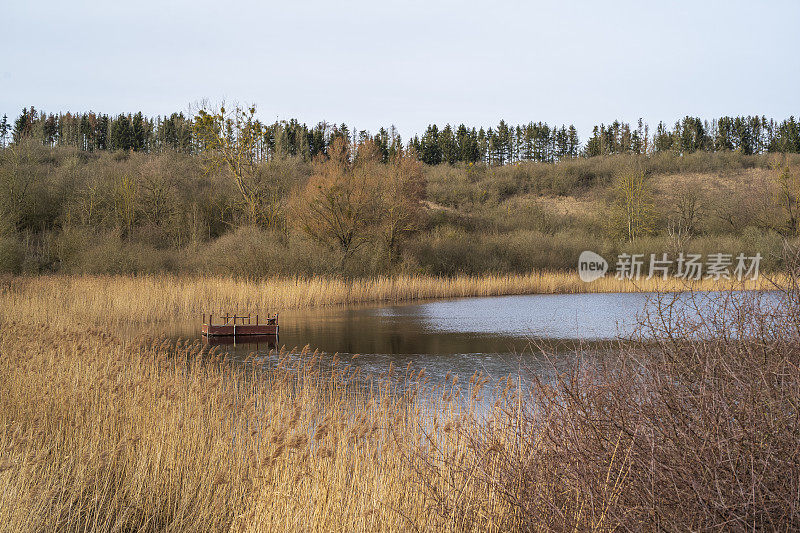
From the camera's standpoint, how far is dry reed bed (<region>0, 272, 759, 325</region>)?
17.2 meters

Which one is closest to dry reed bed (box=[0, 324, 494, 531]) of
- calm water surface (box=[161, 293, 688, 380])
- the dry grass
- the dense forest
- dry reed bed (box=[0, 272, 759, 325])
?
the dry grass

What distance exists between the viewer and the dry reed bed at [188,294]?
17234mm

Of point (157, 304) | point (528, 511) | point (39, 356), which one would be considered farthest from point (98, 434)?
point (157, 304)

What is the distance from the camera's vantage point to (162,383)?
812 cm

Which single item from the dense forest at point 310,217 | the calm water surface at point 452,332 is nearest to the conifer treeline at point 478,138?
the dense forest at point 310,217

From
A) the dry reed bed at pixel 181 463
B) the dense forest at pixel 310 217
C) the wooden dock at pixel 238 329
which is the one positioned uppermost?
the dense forest at pixel 310 217

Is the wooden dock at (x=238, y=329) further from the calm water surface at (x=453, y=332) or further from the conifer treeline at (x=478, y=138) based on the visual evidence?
the conifer treeline at (x=478, y=138)

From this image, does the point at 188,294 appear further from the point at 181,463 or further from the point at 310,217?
the point at 181,463

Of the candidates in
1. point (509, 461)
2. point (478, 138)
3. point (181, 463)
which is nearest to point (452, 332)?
point (181, 463)

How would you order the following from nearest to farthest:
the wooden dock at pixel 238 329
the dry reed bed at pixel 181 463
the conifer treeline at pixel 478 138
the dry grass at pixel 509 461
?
1. the dry grass at pixel 509 461
2. the dry reed bed at pixel 181 463
3. the wooden dock at pixel 238 329
4. the conifer treeline at pixel 478 138

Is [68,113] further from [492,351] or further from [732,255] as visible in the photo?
[492,351]

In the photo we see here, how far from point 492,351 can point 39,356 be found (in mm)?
9108

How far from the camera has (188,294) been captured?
2034cm

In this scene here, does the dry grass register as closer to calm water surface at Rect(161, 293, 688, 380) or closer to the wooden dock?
calm water surface at Rect(161, 293, 688, 380)
